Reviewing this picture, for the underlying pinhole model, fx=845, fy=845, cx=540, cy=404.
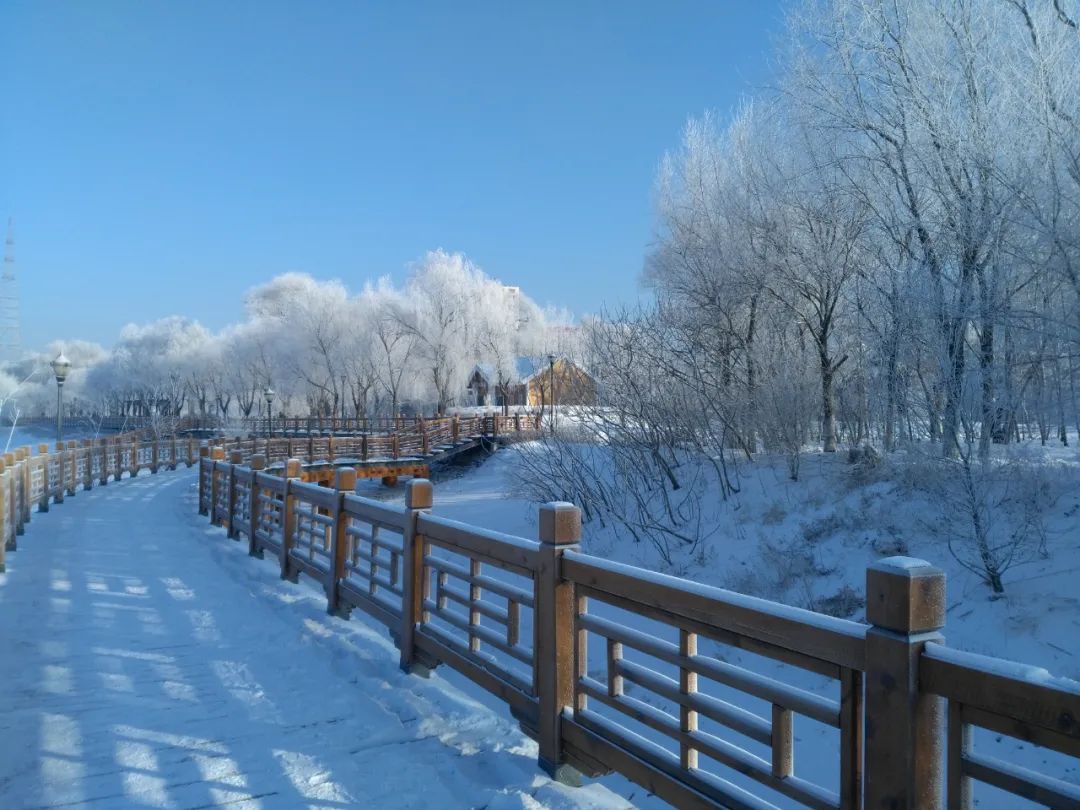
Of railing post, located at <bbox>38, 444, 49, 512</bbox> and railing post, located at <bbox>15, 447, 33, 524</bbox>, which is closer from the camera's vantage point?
railing post, located at <bbox>15, 447, 33, 524</bbox>

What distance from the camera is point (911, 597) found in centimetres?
246

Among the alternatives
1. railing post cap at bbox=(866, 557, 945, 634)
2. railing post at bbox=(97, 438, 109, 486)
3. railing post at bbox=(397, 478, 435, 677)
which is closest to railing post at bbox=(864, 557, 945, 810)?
railing post cap at bbox=(866, 557, 945, 634)

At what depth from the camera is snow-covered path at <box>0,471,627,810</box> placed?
13.2 feet

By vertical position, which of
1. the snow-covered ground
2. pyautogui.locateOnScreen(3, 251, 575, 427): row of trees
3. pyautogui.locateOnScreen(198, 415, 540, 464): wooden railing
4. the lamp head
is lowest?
the snow-covered ground

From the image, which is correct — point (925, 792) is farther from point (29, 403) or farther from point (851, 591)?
point (29, 403)

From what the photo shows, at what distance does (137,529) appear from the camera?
46.7 ft

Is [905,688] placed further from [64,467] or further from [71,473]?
[71,473]

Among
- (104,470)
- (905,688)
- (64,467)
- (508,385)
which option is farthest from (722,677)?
(508,385)

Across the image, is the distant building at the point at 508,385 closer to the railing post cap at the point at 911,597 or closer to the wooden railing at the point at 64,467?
the wooden railing at the point at 64,467

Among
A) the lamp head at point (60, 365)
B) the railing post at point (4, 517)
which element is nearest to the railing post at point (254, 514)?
the railing post at point (4, 517)

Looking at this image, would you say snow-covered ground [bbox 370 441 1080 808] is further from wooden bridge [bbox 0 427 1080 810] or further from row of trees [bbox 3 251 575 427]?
row of trees [bbox 3 251 575 427]

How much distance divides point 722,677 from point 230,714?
10.6 ft

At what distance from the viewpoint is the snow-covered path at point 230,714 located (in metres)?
4.03

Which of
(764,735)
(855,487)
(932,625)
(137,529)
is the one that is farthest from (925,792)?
(137,529)
